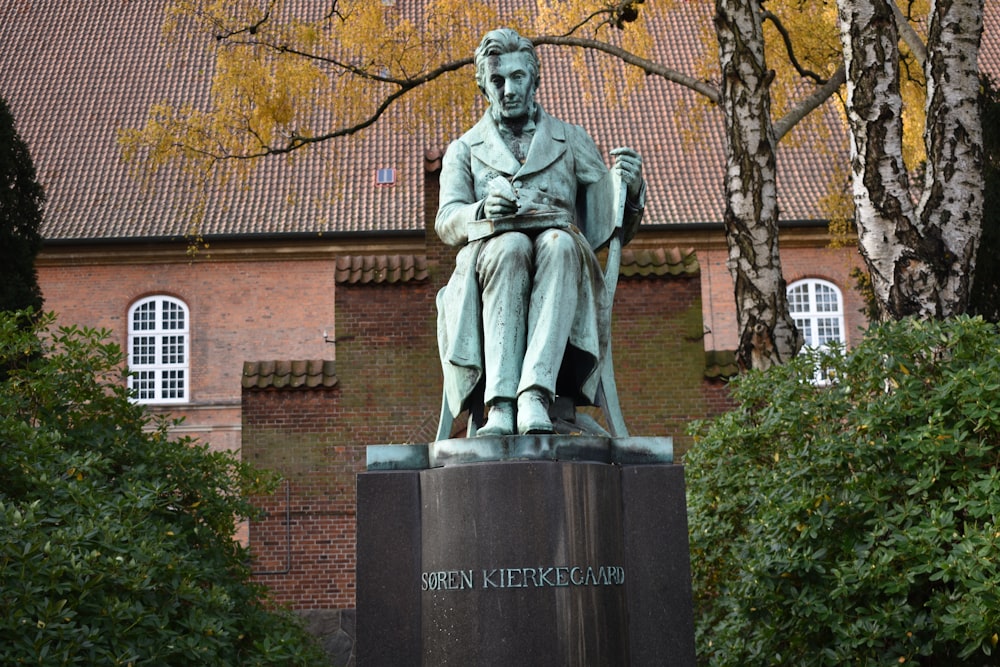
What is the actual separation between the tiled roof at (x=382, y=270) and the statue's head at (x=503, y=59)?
10.2 metres

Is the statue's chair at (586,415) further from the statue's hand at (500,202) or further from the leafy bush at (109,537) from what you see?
the leafy bush at (109,537)

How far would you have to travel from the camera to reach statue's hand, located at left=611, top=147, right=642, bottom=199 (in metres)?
6.20

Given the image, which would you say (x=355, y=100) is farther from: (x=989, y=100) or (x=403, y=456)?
(x=403, y=456)

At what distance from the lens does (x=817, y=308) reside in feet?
88.0

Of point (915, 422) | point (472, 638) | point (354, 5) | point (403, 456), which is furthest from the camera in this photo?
point (354, 5)

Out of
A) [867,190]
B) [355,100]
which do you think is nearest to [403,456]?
[867,190]

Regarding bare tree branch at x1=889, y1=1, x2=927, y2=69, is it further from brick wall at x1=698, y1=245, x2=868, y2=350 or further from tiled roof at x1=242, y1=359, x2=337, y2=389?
brick wall at x1=698, y1=245, x2=868, y2=350

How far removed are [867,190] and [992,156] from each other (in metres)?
6.39

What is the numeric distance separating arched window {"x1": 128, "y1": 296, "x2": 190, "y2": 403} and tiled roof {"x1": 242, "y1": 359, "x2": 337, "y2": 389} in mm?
10223

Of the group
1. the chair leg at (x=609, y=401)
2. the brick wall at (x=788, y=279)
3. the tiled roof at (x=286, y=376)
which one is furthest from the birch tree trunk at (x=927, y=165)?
the brick wall at (x=788, y=279)

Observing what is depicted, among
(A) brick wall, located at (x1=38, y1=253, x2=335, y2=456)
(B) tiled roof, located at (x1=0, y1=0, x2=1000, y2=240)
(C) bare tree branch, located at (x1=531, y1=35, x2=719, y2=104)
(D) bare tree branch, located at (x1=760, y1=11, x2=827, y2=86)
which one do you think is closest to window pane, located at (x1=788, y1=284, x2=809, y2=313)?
(B) tiled roof, located at (x1=0, y1=0, x2=1000, y2=240)

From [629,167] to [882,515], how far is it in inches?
90.5

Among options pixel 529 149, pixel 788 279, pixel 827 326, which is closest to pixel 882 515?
pixel 529 149

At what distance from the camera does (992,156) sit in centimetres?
1479
